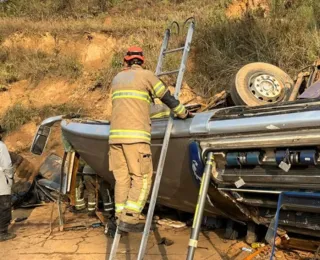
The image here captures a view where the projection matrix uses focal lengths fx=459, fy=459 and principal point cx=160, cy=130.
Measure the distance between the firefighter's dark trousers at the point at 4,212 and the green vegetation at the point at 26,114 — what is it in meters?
6.20

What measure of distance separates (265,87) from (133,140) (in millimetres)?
1747

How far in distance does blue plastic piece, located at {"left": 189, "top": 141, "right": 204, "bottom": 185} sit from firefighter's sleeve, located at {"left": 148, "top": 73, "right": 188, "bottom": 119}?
29cm

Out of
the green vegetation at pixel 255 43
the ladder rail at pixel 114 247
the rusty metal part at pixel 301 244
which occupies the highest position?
the green vegetation at pixel 255 43

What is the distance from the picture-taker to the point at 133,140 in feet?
12.4

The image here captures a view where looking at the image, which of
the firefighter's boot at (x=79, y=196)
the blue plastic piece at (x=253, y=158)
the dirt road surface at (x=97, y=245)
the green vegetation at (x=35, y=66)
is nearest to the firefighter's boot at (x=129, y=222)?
the dirt road surface at (x=97, y=245)

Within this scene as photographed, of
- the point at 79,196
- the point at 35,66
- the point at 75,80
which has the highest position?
the point at 35,66

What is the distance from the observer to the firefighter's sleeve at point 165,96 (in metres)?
3.76

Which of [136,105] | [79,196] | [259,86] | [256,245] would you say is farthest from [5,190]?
[259,86]

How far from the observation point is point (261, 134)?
3246mm

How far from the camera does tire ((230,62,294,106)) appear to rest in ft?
15.2

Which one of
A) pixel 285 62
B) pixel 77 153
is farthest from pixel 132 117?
pixel 285 62

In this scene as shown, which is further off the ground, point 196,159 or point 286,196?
point 196,159

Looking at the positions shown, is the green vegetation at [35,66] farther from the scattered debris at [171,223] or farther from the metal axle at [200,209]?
the metal axle at [200,209]

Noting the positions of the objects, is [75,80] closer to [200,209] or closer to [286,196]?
[200,209]
